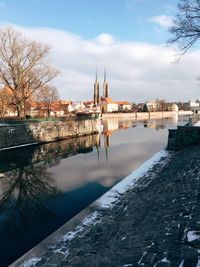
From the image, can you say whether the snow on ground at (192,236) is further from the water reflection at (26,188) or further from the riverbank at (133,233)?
Answer: the water reflection at (26,188)

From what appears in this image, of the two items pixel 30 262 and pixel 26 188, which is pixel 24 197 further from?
pixel 30 262

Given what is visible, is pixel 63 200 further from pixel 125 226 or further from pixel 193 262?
pixel 193 262

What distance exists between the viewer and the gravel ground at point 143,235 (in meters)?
6.22

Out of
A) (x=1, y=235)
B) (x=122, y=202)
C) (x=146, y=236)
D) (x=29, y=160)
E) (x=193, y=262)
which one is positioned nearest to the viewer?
(x=193, y=262)

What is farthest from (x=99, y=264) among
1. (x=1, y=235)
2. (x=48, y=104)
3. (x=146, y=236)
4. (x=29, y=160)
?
(x=48, y=104)

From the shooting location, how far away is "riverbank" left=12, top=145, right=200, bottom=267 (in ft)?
20.8

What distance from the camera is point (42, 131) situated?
3366 centimetres

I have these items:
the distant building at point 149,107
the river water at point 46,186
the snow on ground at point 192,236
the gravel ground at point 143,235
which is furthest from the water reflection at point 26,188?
the distant building at point 149,107

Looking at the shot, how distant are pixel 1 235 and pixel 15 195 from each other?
183 inches

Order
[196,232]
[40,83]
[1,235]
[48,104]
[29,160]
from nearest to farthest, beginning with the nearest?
[196,232], [1,235], [29,160], [40,83], [48,104]

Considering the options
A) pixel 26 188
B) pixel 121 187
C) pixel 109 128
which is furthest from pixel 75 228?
pixel 109 128

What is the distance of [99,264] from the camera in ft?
20.8

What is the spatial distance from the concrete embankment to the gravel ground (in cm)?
1912

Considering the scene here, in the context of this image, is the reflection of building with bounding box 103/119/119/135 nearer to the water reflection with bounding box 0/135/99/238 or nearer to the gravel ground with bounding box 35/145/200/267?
the water reflection with bounding box 0/135/99/238
